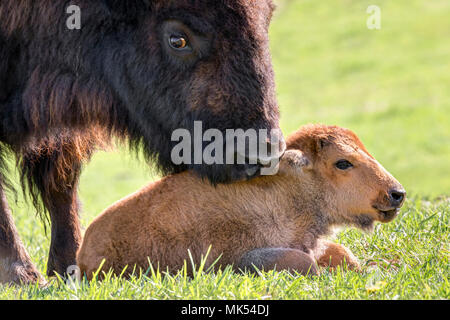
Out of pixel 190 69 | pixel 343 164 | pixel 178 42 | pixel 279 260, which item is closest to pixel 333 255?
pixel 279 260

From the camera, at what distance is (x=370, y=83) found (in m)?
25.9

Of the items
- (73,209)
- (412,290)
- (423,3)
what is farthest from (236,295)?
(423,3)

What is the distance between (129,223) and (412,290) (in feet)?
6.47

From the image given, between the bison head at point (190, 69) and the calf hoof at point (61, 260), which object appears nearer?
the bison head at point (190, 69)

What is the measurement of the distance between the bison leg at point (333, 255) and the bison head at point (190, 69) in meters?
0.93

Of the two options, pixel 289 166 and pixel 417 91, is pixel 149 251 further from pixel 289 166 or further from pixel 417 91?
pixel 417 91

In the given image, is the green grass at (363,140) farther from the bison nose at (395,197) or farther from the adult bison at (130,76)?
the adult bison at (130,76)

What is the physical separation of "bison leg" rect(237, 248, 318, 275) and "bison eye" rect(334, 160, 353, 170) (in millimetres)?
782

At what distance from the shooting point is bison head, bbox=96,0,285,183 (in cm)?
510

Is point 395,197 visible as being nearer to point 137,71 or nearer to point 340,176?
point 340,176

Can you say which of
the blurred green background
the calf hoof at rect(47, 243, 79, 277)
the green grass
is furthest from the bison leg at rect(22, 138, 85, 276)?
the blurred green background

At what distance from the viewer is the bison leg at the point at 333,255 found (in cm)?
554

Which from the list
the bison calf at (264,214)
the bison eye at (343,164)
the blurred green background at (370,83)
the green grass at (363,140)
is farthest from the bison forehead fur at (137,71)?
the blurred green background at (370,83)

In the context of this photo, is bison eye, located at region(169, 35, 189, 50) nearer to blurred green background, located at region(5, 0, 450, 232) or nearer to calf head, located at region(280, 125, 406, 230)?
calf head, located at region(280, 125, 406, 230)
